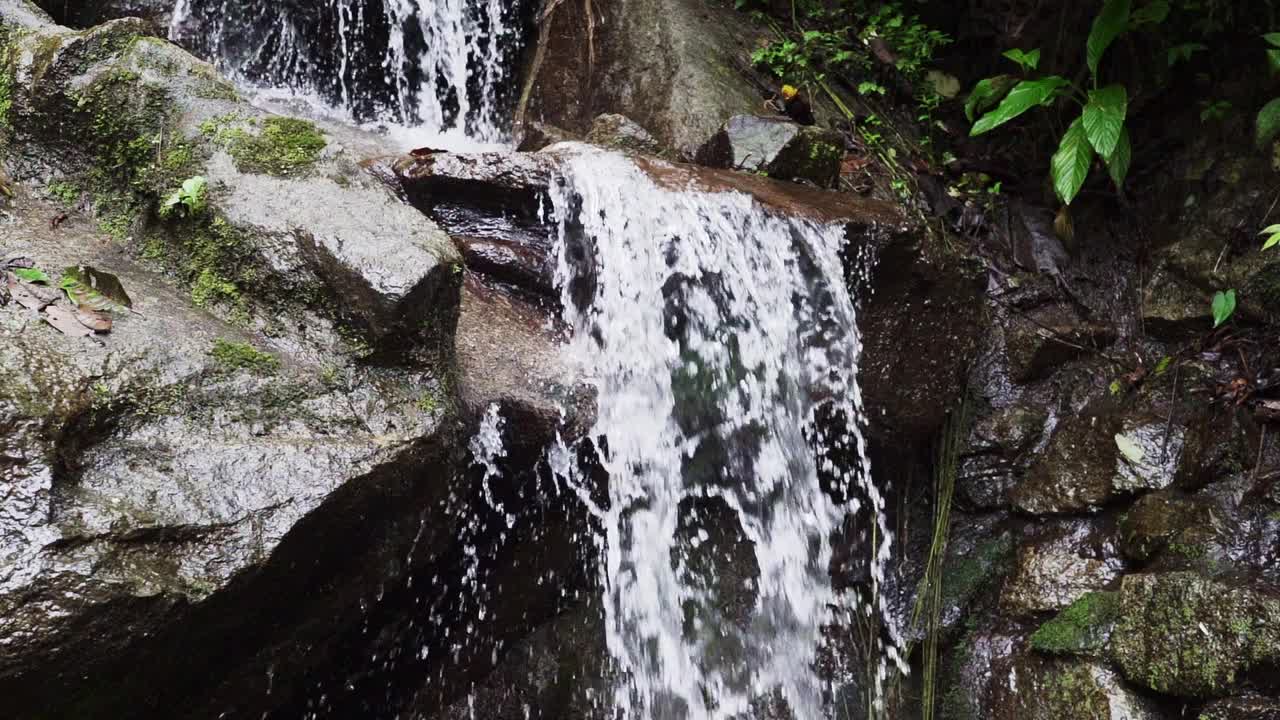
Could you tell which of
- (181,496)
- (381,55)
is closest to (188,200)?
(181,496)

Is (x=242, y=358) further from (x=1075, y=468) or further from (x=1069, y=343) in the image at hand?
(x=1069, y=343)

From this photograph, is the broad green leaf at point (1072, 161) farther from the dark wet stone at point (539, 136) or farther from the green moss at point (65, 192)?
the green moss at point (65, 192)

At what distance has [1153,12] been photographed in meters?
4.39

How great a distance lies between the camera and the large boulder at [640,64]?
17.7 feet

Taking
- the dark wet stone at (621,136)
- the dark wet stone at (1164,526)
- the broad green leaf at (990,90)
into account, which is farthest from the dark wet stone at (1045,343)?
the dark wet stone at (621,136)

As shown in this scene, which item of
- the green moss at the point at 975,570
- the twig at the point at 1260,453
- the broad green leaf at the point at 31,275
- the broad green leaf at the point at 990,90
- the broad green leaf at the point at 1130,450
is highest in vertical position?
the broad green leaf at the point at 990,90

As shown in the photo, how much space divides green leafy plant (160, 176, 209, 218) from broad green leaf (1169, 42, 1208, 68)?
462 centimetres

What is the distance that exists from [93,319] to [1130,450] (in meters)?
4.19

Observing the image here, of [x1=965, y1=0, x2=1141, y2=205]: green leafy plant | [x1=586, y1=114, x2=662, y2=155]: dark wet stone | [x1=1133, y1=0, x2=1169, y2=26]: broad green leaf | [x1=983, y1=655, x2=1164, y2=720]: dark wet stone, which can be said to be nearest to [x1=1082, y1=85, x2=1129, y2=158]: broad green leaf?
[x1=965, y1=0, x2=1141, y2=205]: green leafy plant

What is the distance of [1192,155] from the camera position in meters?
4.81

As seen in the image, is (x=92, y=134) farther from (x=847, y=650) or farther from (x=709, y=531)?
(x=847, y=650)

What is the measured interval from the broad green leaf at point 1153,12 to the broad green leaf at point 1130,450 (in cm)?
207

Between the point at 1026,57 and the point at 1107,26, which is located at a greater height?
the point at 1107,26

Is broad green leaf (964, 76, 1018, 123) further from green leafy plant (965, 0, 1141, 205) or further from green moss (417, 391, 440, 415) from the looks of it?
green moss (417, 391, 440, 415)
